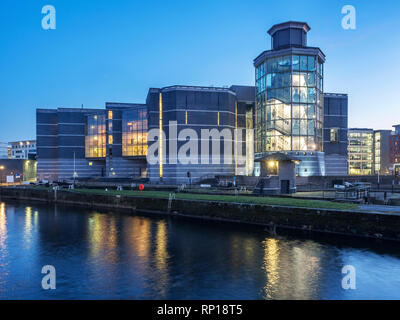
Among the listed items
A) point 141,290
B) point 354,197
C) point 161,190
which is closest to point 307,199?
point 354,197

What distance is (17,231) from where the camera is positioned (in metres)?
30.3

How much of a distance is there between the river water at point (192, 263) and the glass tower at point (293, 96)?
118ft

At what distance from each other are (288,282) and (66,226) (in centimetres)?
2599

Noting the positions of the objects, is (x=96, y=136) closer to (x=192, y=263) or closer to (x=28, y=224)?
(x=28, y=224)

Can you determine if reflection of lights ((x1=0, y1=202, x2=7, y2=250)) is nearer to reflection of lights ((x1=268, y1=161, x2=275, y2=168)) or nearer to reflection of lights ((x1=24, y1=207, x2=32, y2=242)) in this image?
reflection of lights ((x1=24, y1=207, x2=32, y2=242))

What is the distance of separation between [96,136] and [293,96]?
56090mm

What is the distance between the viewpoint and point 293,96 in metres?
60.2

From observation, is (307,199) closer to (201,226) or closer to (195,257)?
(201,226)

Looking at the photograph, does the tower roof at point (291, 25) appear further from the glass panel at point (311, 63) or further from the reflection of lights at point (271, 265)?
the reflection of lights at point (271, 265)

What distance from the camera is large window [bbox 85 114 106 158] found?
279ft

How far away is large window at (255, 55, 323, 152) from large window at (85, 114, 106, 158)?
48.0 m

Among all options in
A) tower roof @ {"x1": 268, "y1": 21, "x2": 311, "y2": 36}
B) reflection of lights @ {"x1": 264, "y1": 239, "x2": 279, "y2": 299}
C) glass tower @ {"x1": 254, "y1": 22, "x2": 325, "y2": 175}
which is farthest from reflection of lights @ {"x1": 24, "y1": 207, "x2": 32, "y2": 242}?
tower roof @ {"x1": 268, "y1": 21, "x2": 311, "y2": 36}
